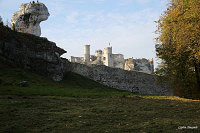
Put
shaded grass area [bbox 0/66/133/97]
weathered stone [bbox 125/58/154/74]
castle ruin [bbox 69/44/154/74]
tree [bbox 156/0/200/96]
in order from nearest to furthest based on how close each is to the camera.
→ shaded grass area [bbox 0/66/133/97] → tree [bbox 156/0/200/96] → weathered stone [bbox 125/58/154/74] → castle ruin [bbox 69/44/154/74]

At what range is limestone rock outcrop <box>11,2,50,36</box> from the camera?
1629 inches

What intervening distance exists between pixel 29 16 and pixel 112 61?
54637 mm

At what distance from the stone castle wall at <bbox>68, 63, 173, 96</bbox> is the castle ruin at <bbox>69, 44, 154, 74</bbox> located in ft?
131

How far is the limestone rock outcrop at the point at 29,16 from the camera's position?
41375 mm

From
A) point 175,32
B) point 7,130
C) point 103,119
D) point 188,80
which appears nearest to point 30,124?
point 7,130

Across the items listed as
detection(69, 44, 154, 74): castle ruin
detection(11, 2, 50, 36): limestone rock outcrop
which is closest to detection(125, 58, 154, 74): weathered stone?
detection(69, 44, 154, 74): castle ruin

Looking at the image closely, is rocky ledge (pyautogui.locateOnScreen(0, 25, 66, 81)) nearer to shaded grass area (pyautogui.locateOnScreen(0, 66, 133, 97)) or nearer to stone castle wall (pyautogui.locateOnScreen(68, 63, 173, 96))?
shaded grass area (pyautogui.locateOnScreen(0, 66, 133, 97))

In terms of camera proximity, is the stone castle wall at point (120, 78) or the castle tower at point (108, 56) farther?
the castle tower at point (108, 56)

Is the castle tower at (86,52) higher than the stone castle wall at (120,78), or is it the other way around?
the castle tower at (86,52)

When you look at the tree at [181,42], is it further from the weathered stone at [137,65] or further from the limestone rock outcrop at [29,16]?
the weathered stone at [137,65]

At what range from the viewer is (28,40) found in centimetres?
2731

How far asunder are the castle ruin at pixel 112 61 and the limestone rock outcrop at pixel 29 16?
38.4m

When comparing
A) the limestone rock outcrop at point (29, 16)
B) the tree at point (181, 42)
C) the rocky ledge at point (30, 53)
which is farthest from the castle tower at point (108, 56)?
the tree at point (181, 42)

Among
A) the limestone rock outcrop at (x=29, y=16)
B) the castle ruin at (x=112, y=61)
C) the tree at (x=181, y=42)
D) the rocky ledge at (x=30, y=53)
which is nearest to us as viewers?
the tree at (x=181, y=42)
